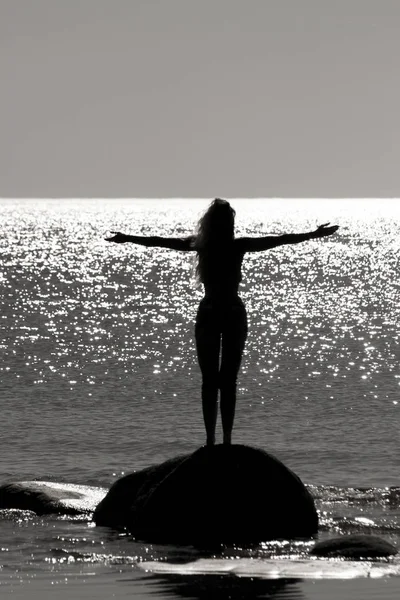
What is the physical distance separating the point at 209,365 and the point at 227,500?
1575 mm

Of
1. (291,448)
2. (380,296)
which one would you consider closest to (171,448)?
(291,448)

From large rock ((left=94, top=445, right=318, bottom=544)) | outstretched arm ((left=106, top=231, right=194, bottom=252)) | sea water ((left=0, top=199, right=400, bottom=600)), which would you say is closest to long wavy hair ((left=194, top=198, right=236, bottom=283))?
outstretched arm ((left=106, top=231, right=194, bottom=252))

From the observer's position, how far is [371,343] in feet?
176

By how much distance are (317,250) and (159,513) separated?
5635 inches

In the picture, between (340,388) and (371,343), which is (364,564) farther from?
(371,343)

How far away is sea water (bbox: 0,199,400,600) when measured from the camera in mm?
14156

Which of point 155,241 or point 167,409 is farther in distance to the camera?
point 167,409

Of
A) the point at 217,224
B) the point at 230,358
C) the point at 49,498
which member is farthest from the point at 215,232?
the point at 49,498

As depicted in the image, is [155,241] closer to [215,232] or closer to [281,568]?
[215,232]

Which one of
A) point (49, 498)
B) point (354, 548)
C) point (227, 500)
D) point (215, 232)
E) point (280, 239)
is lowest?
point (354, 548)

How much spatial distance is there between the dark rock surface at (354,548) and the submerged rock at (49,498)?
4242 mm

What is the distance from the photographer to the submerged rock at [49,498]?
17641 mm

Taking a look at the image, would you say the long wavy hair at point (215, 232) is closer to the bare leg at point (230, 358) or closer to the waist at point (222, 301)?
the waist at point (222, 301)

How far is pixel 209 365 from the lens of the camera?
15.4 meters
